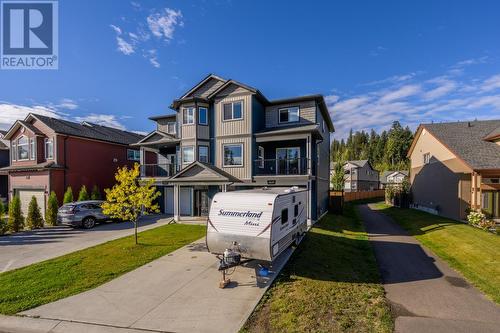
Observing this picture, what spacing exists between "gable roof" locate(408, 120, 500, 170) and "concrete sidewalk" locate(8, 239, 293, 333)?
18.0 metres

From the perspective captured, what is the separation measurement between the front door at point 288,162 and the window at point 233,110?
408 centimetres

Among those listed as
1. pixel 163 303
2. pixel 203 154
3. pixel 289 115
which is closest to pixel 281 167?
pixel 289 115

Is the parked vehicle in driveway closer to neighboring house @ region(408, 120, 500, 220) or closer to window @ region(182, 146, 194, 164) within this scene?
window @ region(182, 146, 194, 164)

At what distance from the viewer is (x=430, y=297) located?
7.18 metres

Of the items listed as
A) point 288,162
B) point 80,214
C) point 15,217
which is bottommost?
point 15,217

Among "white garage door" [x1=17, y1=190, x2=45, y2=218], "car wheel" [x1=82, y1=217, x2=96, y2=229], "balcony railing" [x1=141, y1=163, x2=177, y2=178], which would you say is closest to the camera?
"car wheel" [x1=82, y1=217, x2=96, y2=229]

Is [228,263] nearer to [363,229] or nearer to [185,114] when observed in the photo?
[363,229]

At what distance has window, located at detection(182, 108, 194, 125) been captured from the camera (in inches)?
772

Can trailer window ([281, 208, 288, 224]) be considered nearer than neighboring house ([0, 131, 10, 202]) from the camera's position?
Yes

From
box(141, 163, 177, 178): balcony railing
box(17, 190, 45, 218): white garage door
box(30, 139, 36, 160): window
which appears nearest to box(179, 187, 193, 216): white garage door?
box(141, 163, 177, 178): balcony railing

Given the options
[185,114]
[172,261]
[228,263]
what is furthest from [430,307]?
[185,114]

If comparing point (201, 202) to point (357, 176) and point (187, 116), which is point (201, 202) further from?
point (357, 176)

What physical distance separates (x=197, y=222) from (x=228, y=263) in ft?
34.3

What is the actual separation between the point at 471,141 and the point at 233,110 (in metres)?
20.0
